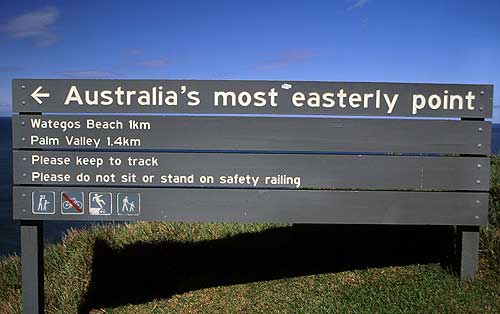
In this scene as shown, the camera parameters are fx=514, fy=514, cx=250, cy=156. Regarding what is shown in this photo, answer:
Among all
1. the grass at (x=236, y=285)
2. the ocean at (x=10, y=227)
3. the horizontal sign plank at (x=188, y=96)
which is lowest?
the ocean at (x=10, y=227)

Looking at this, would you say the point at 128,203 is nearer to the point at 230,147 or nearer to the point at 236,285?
the point at 230,147

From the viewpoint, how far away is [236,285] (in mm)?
4602

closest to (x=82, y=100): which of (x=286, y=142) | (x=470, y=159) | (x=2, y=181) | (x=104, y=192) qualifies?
(x=104, y=192)

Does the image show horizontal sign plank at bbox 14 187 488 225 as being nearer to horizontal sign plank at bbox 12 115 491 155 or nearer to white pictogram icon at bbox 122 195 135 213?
white pictogram icon at bbox 122 195 135 213

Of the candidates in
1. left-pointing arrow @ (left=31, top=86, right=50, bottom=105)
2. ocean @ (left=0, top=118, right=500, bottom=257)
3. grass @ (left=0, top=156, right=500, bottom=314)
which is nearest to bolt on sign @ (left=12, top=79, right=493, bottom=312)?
left-pointing arrow @ (left=31, top=86, right=50, bottom=105)

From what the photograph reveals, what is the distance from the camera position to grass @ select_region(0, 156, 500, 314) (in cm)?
400

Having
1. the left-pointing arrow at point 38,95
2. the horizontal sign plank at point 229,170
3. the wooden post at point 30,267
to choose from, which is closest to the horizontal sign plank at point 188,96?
the left-pointing arrow at point 38,95

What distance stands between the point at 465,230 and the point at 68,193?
3235 millimetres

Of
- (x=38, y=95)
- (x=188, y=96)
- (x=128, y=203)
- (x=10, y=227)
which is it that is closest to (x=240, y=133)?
(x=188, y=96)

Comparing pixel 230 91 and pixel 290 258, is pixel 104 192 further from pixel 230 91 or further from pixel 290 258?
pixel 290 258

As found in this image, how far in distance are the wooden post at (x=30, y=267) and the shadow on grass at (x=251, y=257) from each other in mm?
468

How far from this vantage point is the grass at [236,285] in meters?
4.00

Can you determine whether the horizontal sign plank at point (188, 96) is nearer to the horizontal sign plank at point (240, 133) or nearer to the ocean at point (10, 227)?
the horizontal sign plank at point (240, 133)

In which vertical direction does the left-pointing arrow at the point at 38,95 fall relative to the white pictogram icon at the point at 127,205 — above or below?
above
